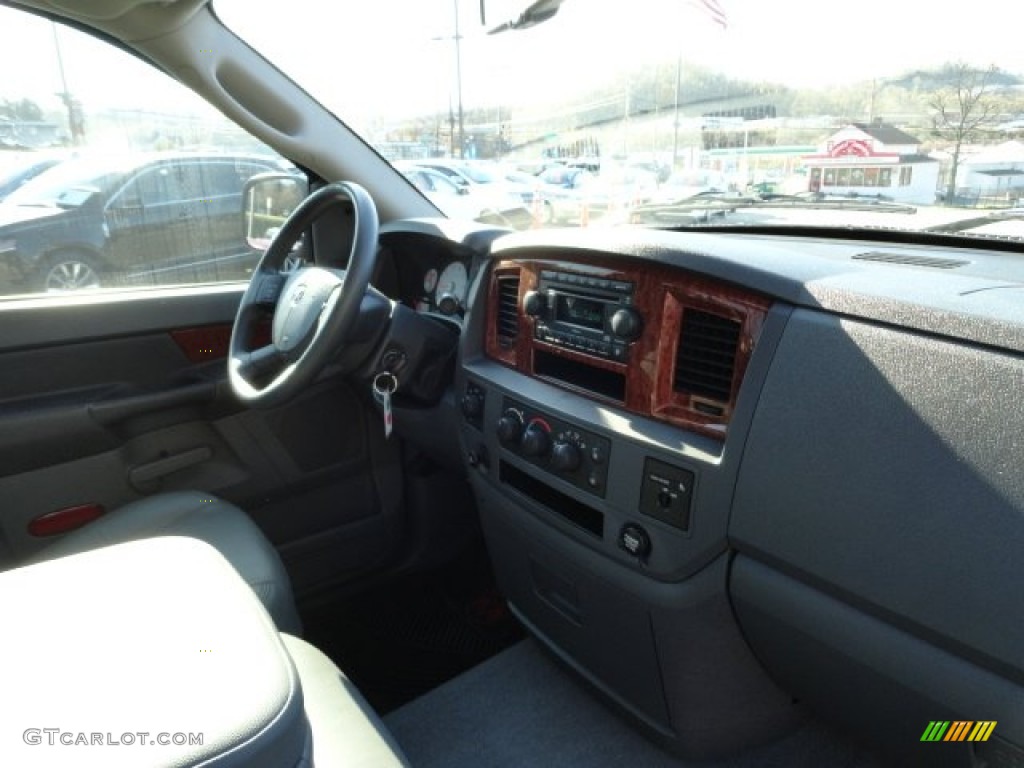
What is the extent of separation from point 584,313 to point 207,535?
0.94m

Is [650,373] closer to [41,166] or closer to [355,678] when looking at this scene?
[355,678]

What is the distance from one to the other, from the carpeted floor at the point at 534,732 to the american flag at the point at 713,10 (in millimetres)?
1609

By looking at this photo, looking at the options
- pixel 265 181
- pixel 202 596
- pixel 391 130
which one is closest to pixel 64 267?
pixel 265 181

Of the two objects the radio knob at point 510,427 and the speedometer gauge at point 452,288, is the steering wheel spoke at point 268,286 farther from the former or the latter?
the radio knob at point 510,427

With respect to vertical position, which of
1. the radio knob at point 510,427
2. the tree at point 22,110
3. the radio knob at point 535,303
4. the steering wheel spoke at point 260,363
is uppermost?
the tree at point 22,110

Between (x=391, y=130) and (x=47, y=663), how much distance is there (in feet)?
6.82

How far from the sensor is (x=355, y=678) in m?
2.14

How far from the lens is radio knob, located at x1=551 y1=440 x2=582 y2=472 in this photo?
1.53m

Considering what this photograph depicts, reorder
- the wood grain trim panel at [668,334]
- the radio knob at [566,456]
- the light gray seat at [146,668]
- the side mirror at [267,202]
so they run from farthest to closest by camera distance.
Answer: the side mirror at [267,202], the radio knob at [566,456], the wood grain trim panel at [668,334], the light gray seat at [146,668]

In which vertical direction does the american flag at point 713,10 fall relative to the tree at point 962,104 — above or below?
above

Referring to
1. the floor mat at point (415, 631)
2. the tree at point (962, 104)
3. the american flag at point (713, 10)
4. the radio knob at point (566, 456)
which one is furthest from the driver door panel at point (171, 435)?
the tree at point (962, 104)

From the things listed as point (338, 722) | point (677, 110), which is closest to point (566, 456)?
point (338, 722)

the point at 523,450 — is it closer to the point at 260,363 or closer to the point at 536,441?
the point at 536,441

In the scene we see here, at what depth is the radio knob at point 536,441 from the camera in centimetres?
162
